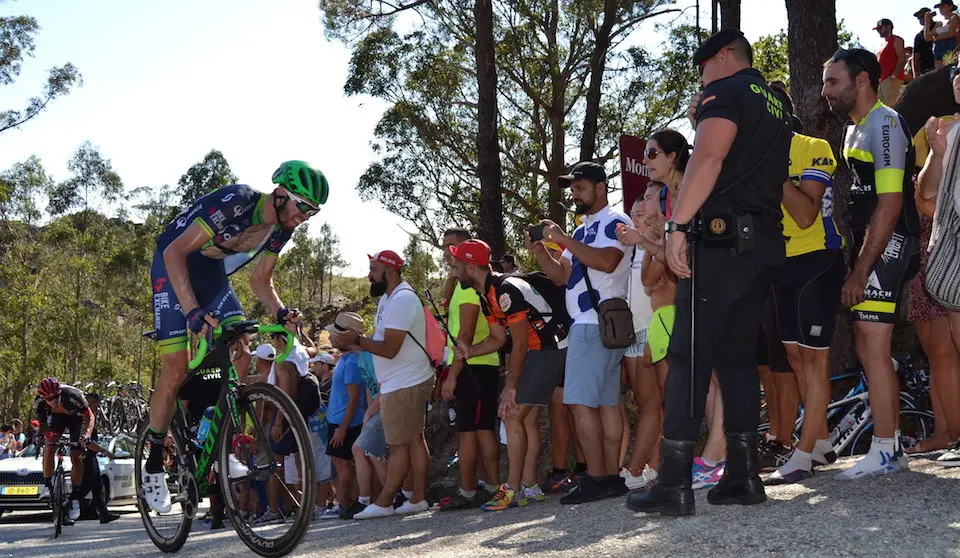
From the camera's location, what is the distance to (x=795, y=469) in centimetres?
588

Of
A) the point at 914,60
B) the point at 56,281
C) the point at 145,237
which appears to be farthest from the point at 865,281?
Result: the point at 145,237

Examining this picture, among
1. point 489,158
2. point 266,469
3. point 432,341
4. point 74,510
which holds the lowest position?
point 74,510

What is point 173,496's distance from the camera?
247 inches

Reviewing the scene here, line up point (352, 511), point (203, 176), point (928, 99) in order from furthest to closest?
point (203, 176), point (928, 99), point (352, 511)

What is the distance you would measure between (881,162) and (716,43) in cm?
135

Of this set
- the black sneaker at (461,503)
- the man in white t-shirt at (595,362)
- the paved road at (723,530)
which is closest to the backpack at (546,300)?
the man in white t-shirt at (595,362)

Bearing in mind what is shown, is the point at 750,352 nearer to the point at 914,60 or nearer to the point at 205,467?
the point at 205,467

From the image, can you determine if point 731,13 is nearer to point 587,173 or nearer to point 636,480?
point 587,173

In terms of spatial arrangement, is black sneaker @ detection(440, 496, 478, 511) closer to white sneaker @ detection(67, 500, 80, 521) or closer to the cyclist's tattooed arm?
the cyclist's tattooed arm

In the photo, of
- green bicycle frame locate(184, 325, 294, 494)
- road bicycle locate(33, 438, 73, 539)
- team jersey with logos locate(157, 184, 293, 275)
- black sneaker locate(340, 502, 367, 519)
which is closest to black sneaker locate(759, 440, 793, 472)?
green bicycle frame locate(184, 325, 294, 494)

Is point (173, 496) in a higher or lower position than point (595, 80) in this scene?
lower

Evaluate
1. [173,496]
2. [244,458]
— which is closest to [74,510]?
[173,496]

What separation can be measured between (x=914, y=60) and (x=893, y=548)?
1203cm

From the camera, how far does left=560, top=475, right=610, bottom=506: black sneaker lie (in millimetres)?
6875
